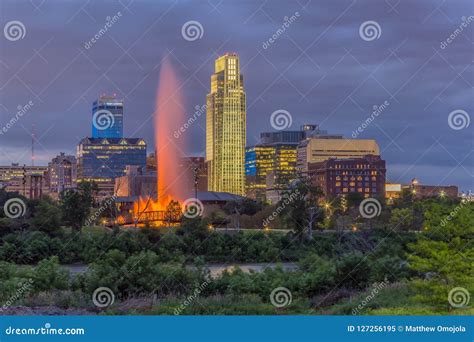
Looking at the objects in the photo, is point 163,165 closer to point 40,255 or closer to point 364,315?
point 40,255

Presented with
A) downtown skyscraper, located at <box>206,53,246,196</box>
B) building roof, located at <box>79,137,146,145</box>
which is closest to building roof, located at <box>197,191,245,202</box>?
building roof, located at <box>79,137,146,145</box>

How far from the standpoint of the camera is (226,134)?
16675 centimetres

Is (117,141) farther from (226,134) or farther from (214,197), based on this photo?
(226,134)

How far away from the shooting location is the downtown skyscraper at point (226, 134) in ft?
477

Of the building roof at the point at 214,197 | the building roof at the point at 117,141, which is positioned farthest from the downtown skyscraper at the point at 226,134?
the building roof at the point at 214,197

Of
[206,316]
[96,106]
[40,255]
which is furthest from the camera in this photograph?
[96,106]

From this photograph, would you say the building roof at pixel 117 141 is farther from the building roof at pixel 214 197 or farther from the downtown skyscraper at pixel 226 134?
the building roof at pixel 214 197

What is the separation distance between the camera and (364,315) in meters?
19.7

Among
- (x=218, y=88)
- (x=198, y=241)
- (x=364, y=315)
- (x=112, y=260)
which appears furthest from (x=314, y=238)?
(x=218, y=88)

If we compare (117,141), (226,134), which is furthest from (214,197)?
(226,134)

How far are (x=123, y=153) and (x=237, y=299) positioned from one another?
98.5m

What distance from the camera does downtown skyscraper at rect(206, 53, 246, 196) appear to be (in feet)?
477

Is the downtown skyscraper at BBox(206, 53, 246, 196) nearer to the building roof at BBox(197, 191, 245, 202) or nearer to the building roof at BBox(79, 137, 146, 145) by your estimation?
the building roof at BBox(79, 137, 146, 145)

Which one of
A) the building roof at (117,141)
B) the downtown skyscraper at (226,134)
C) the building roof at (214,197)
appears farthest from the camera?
the downtown skyscraper at (226,134)
